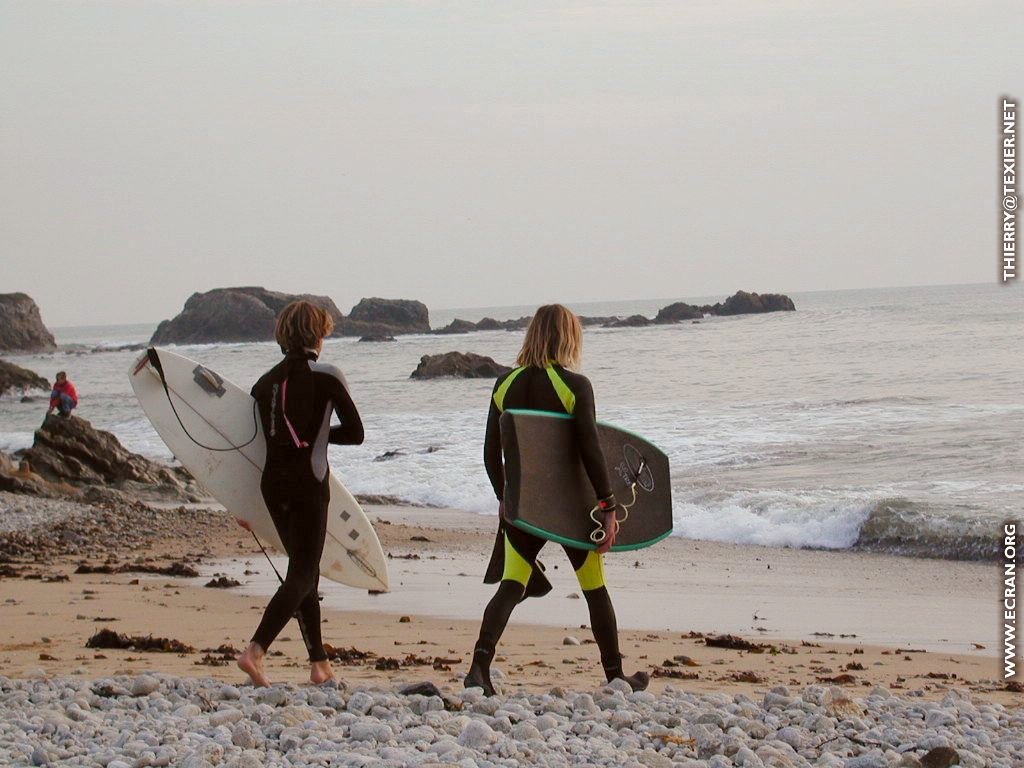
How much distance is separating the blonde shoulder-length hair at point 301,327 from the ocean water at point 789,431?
7628 mm

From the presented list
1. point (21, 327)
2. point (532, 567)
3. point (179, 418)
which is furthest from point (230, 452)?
point (21, 327)

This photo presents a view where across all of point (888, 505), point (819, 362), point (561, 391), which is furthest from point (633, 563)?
point (819, 362)

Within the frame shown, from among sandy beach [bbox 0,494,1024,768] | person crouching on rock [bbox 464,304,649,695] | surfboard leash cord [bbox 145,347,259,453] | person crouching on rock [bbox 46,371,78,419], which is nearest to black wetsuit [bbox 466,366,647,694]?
person crouching on rock [bbox 464,304,649,695]

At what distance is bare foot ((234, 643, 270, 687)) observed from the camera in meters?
4.96

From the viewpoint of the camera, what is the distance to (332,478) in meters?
5.90

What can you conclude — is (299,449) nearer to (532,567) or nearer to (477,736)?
(532,567)

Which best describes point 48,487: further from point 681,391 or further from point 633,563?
point 681,391

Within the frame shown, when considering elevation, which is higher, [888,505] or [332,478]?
[332,478]

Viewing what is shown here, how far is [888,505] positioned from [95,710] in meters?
9.16

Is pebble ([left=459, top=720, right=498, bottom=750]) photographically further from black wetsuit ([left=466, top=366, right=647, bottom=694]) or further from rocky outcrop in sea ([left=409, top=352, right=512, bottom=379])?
rocky outcrop in sea ([left=409, top=352, right=512, bottom=379])

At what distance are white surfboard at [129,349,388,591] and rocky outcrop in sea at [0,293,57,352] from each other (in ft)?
272

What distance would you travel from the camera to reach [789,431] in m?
19.7

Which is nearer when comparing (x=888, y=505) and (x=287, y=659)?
(x=287, y=659)

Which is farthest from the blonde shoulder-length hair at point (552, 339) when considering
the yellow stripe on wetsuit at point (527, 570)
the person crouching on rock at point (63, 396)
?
the person crouching on rock at point (63, 396)
